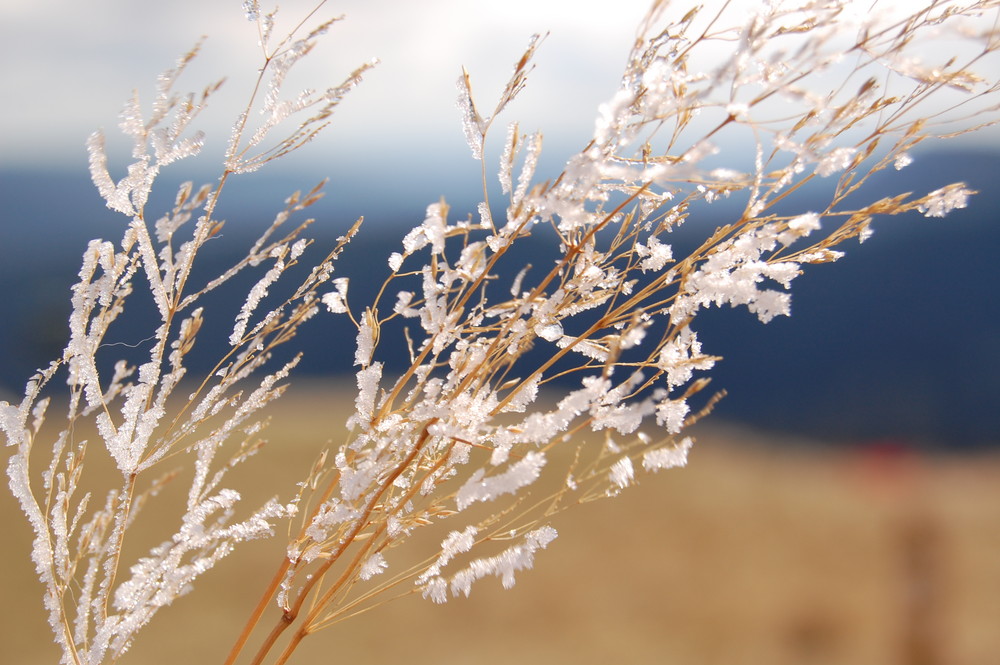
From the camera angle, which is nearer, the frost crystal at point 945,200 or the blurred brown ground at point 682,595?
the frost crystal at point 945,200

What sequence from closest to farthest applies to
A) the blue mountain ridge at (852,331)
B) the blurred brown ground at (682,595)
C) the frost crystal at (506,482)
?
the frost crystal at (506,482) → the blurred brown ground at (682,595) → the blue mountain ridge at (852,331)

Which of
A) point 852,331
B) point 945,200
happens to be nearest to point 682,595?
point 945,200

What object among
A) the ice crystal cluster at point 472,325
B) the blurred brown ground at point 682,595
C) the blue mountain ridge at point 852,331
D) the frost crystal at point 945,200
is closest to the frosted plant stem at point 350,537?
the ice crystal cluster at point 472,325

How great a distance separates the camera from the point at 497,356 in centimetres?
Result: 63

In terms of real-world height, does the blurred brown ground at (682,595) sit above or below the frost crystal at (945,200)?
below

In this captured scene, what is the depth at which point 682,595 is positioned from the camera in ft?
17.5

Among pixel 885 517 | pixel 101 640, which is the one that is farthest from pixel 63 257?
pixel 101 640

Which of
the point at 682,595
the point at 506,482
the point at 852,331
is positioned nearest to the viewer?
the point at 506,482

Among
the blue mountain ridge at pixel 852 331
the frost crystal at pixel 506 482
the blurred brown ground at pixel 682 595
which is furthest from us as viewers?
the blue mountain ridge at pixel 852 331

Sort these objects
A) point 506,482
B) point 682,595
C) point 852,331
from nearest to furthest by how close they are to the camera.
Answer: point 506,482 < point 682,595 < point 852,331

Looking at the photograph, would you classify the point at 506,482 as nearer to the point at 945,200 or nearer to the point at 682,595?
the point at 945,200

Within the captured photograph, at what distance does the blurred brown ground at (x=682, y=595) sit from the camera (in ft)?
16.0

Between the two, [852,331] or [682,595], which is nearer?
[682,595]

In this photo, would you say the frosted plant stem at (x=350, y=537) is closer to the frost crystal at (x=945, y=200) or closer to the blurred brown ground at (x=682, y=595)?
the frost crystal at (x=945, y=200)
